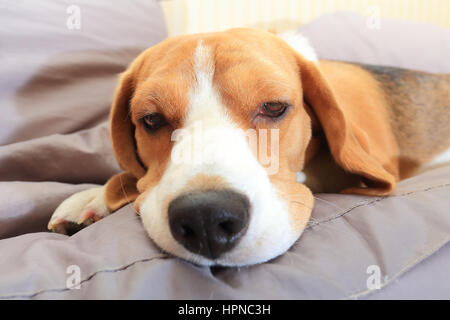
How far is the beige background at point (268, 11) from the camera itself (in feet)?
11.4

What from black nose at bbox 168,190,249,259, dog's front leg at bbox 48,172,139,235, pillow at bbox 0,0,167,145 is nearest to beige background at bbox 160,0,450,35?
pillow at bbox 0,0,167,145

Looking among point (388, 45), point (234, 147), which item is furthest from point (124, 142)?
point (388, 45)

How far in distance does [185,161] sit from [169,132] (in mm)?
263

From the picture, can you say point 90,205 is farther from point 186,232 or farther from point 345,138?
point 345,138

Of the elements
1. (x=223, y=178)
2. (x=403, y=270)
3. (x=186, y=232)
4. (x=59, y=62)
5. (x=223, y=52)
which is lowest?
(x=403, y=270)

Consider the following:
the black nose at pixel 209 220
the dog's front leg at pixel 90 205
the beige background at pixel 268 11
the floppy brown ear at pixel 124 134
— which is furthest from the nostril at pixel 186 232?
the beige background at pixel 268 11

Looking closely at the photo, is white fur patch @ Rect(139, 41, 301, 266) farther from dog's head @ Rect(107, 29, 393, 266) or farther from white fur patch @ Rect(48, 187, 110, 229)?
white fur patch @ Rect(48, 187, 110, 229)

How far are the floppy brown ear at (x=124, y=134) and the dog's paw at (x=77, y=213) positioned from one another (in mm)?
165

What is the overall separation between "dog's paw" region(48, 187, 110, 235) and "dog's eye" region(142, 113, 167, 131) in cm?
39

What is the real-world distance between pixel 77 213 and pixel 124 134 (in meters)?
0.38

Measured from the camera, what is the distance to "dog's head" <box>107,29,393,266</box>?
93 centimetres

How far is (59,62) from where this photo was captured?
1897mm

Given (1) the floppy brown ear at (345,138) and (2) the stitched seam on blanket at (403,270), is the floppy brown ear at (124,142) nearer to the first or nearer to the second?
(1) the floppy brown ear at (345,138)

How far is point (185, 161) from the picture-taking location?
3.51 ft
